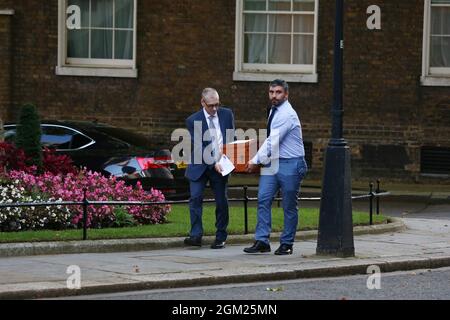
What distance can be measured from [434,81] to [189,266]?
13436mm

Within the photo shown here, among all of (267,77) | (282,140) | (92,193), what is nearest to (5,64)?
(267,77)

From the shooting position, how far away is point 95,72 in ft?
79.3

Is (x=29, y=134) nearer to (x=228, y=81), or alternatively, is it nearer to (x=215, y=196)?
(x=215, y=196)

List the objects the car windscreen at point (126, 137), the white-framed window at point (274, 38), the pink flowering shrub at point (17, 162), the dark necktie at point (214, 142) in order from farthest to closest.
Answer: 1. the white-framed window at point (274, 38)
2. the car windscreen at point (126, 137)
3. the pink flowering shrub at point (17, 162)
4. the dark necktie at point (214, 142)

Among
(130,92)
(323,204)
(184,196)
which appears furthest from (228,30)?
Result: (323,204)

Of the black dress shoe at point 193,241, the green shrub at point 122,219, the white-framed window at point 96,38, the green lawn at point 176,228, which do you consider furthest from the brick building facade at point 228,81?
the black dress shoe at point 193,241

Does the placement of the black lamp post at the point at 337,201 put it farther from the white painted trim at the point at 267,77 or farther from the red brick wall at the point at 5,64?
the red brick wall at the point at 5,64

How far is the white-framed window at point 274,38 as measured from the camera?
78.3 ft

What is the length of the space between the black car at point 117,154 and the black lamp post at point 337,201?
15.1 ft

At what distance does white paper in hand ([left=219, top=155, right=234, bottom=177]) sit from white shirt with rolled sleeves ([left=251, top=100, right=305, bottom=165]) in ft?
1.47

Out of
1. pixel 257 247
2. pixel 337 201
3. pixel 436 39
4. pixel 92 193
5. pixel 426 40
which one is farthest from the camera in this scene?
pixel 436 39

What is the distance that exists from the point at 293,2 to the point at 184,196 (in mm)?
8907

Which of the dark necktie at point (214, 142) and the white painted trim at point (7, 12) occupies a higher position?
the white painted trim at point (7, 12)
